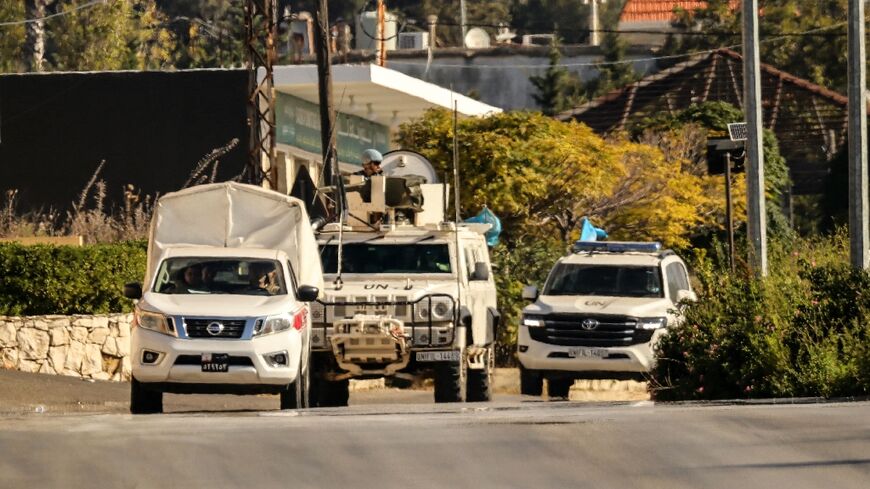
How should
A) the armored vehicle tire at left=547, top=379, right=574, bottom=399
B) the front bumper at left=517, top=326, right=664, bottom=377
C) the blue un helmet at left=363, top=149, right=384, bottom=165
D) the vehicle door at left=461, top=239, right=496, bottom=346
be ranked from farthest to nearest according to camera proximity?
the armored vehicle tire at left=547, top=379, right=574, bottom=399 < the front bumper at left=517, top=326, right=664, bottom=377 < the blue un helmet at left=363, top=149, right=384, bottom=165 < the vehicle door at left=461, top=239, right=496, bottom=346

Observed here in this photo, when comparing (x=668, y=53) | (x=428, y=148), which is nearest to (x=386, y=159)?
(x=428, y=148)

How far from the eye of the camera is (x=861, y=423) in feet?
42.0

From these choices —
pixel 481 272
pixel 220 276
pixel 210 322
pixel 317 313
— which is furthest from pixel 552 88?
pixel 210 322

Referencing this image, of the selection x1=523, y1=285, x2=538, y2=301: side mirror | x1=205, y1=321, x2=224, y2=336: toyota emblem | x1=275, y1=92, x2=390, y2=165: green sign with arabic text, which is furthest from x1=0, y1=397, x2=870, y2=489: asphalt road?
x1=275, y1=92, x2=390, y2=165: green sign with arabic text

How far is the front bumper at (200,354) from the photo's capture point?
1819 centimetres

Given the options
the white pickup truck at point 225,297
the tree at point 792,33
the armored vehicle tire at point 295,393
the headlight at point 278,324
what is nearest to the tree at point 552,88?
the tree at point 792,33

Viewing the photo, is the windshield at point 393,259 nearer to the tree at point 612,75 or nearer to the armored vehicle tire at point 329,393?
the armored vehicle tire at point 329,393

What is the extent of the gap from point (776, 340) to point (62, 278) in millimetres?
Result: 10409

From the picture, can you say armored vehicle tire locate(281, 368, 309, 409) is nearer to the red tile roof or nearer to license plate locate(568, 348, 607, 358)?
license plate locate(568, 348, 607, 358)

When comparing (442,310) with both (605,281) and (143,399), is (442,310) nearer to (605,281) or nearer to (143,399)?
(143,399)

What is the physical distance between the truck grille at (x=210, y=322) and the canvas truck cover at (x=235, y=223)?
191cm

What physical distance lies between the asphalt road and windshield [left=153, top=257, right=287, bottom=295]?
5483mm

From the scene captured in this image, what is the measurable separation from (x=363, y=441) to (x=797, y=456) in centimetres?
289

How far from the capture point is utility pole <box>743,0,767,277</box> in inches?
1082
